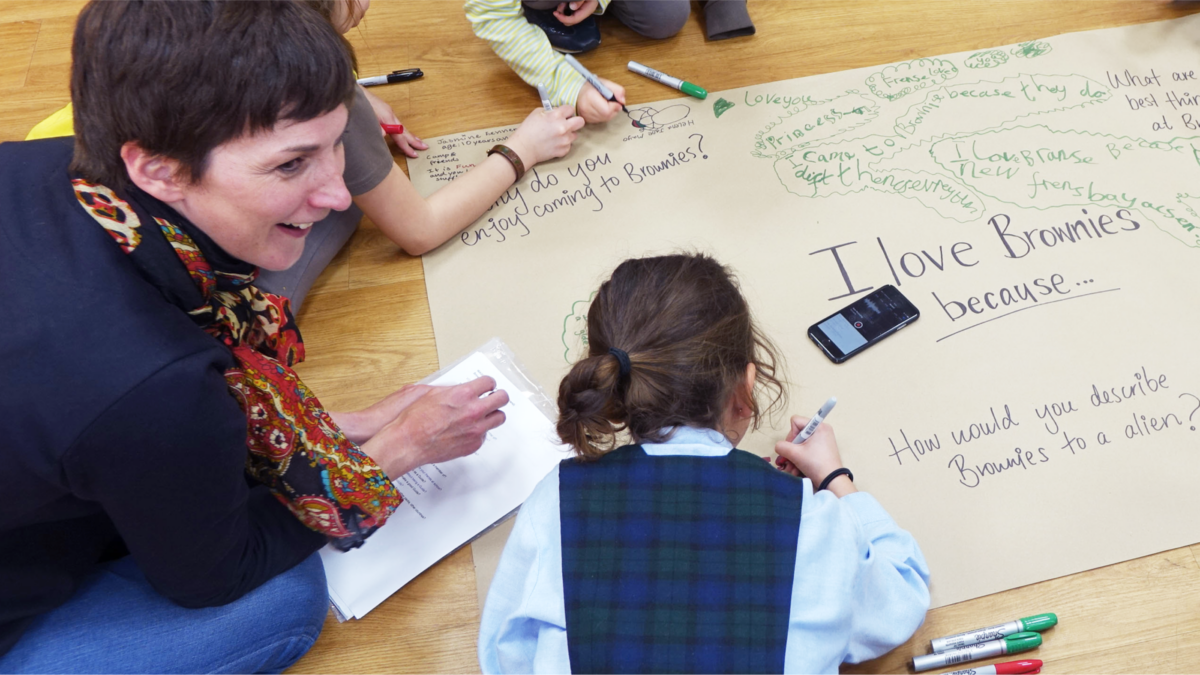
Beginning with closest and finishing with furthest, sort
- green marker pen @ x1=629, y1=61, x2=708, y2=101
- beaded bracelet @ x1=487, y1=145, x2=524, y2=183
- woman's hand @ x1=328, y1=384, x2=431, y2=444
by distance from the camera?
woman's hand @ x1=328, y1=384, x2=431, y2=444 → beaded bracelet @ x1=487, y1=145, x2=524, y2=183 → green marker pen @ x1=629, y1=61, x2=708, y2=101

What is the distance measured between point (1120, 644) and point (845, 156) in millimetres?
766

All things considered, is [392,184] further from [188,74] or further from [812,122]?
[812,122]

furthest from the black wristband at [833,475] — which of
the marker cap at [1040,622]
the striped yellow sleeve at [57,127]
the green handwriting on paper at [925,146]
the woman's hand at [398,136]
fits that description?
the striped yellow sleeve at [57,127]

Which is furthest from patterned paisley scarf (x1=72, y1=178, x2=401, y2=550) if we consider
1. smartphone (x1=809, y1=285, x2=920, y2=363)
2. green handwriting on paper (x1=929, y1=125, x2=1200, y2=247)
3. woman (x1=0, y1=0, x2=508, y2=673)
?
green handwriting on paper (x1=929, y1=125, x2=1200, y2=247)

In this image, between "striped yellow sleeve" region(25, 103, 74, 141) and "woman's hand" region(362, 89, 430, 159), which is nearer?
"striped yellow sleeve" region(25, 103, 74, 141)

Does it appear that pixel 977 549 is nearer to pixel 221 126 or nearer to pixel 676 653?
pixel 676 653

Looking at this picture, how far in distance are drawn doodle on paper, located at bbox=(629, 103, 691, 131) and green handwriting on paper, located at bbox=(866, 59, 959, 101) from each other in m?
0.32

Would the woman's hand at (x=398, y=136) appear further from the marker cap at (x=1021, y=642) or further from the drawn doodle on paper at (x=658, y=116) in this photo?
the marker cap at (x=1021, y=642)

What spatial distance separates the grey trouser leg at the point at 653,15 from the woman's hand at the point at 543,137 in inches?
9.1

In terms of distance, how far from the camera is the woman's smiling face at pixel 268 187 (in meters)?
0.69

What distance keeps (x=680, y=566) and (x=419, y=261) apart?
716mm

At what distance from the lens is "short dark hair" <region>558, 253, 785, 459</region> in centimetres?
76

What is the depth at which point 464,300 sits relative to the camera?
48.1 inches

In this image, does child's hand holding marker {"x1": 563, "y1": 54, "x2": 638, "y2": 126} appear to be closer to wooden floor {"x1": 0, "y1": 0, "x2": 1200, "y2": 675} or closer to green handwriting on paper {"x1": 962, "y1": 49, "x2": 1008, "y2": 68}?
wooden floor {"x1": 0, "y1": 0, "x2": 1200, "y2": 675}
